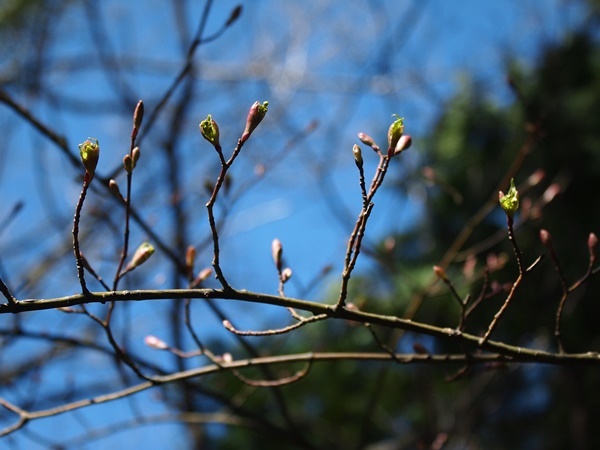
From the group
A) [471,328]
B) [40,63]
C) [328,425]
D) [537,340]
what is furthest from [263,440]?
[40,63]

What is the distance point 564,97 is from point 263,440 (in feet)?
10.3

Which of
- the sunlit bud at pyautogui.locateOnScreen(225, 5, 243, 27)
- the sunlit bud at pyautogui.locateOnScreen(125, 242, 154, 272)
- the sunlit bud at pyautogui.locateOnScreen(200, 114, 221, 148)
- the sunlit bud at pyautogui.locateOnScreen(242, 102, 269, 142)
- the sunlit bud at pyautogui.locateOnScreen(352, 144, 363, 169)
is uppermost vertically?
the sunlit bud at pyautogui.locateOnScreen(225, 5, 243, 27)

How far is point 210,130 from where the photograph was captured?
0.91 meters

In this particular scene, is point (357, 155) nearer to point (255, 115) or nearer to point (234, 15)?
point (255, 115)

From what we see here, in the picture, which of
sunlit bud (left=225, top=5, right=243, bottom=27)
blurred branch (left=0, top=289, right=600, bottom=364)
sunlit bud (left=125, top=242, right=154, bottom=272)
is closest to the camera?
blurred branch (left=0, top=289, right=600, bottom=364)

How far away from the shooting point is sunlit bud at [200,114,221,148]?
0.90m

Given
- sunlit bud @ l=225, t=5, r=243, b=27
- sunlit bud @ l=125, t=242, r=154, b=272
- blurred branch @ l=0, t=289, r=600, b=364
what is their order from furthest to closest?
sunlit bud @ l=225, t=5, r=243, b=27 → sunlit bud @ l=125, t=242, r=154, b=272 → blurred branch @ l=0, t=289, r=600, b=364

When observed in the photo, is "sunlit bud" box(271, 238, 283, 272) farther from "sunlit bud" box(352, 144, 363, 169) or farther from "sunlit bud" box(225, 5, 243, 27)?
"sunlit bud" box(225, 5, 243, 27)

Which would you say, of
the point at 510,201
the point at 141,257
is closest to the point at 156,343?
the point at 141,257

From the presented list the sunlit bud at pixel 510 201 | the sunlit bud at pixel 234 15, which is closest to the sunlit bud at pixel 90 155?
the sunlit bud at pixel 510 201

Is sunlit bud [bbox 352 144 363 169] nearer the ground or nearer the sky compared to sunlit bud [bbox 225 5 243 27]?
A: nearer the ground

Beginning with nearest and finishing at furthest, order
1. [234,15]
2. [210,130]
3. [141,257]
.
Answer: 1. [210,130]
2. [141,257]
3. [234,15]

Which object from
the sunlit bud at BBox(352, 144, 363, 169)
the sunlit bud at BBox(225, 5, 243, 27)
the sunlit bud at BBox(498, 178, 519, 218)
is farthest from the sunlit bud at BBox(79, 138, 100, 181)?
the sunlit bud at BBox(225, 5, 243, 27)

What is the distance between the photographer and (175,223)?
4.20 m
